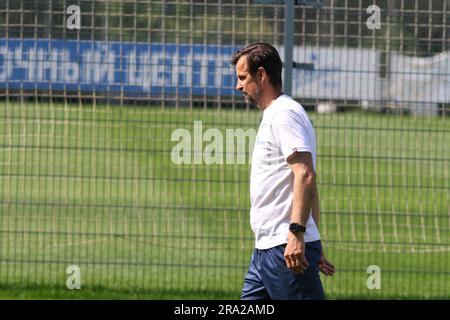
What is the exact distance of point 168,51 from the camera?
388 inches

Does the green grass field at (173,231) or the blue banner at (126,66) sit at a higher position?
the blue banner at (126,66)

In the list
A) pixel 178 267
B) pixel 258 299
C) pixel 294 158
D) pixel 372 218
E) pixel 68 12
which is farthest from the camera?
pixel 372 218

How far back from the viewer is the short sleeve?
21.1 feet

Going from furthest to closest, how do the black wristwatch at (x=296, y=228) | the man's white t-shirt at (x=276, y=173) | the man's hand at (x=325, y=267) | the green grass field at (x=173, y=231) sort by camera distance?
the green grass field at (x=173, y=231) < the man's hand at (x=325, y=267) < the man's white t-shirt at (x=276, y=173) < the black wristwatch at (x=296, y=228)

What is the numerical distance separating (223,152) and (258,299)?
3.16 metres

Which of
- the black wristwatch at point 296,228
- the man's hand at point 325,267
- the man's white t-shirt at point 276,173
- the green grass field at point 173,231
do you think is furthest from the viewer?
the green grass field at point 173,231

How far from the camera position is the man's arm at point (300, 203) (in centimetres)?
638

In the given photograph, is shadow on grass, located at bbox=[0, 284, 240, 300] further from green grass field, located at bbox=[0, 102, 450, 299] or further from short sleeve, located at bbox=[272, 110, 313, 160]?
short sleeve, located at bbox=[272, 110, 313, 160]

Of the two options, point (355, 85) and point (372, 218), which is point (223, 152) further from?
point (372, 218)

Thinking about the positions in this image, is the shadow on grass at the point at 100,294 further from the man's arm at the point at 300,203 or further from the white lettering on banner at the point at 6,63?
the man's arm at the point at 300,203

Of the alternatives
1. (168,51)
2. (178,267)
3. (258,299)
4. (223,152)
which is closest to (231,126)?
(223,152)

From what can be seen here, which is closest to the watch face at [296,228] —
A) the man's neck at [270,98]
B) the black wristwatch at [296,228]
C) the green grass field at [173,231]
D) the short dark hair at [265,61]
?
the black wristwatch at [296,228]

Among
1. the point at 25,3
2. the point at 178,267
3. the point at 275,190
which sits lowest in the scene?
the point at 178,267

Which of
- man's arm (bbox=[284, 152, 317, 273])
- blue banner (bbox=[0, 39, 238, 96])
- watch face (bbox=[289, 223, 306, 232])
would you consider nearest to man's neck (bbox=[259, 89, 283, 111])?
man's arm (bbox=[284, 152, 317, 273])
